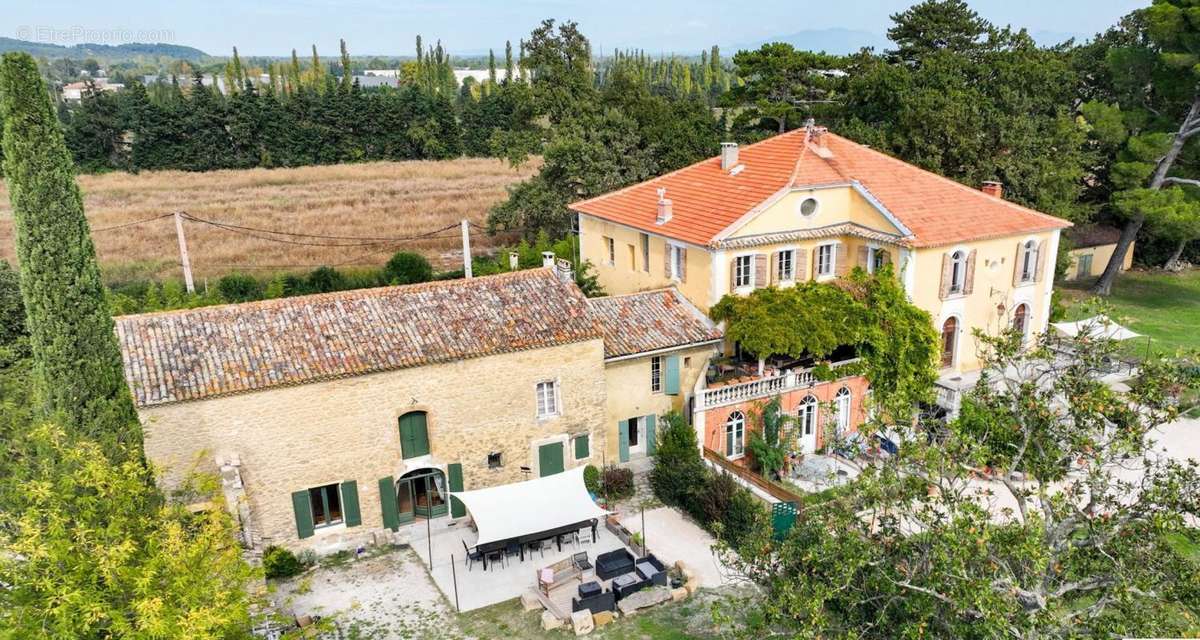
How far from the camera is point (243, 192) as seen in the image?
72.7 metres

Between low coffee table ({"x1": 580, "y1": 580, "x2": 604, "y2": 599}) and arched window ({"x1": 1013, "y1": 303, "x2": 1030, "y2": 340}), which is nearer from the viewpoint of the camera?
low coffee table ({"x1": 580, "y1": 580, "x2": 604, "y2": 599})

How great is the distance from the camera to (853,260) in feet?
108

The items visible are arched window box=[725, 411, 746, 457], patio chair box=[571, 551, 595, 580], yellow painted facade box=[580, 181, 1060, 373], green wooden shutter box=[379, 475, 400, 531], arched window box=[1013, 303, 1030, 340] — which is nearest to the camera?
patio chair box=[571, 551, 595, 580]

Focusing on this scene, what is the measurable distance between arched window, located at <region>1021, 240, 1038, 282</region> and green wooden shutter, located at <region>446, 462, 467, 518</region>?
A: 2437cm

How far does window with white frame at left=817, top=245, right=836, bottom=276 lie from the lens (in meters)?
32.7

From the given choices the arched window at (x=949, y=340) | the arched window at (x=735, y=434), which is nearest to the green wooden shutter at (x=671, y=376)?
the arched window at (x=735, y=434)

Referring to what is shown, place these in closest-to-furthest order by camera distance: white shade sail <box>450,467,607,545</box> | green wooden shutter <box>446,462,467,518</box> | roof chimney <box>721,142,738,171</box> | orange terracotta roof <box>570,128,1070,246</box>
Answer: white shade sail <box>450,467,607,545</box> < green wooden shutter <box>446,462,467,518</box> < orange terracotta roof <box>570,128,1070,246</box> < roof chimney <box>721,142,738,171</box>

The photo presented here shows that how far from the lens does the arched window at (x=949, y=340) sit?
3334cm

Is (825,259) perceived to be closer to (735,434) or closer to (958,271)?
(958,271)

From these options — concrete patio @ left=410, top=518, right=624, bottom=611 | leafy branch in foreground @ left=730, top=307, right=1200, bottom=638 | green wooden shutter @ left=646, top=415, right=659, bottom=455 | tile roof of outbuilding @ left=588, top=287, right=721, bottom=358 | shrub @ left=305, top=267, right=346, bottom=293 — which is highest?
leafy branch in foreground @ left=730, top=307, right=1200, bottom=638

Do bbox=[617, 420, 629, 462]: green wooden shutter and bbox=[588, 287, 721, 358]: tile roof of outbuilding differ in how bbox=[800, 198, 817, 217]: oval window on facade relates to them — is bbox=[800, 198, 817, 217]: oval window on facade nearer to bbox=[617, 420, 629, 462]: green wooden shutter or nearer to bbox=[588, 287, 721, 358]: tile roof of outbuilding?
bbox=[588, 287, 721, 358]: tile roof of outbuilding

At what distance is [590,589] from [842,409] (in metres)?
13.6

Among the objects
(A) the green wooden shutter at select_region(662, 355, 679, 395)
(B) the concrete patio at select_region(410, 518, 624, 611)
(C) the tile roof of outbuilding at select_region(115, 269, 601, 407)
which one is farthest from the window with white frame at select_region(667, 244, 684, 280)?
(B) the concrete patio at select_region(410, 518, 624, 611)

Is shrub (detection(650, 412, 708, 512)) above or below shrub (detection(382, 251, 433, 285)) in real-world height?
below
